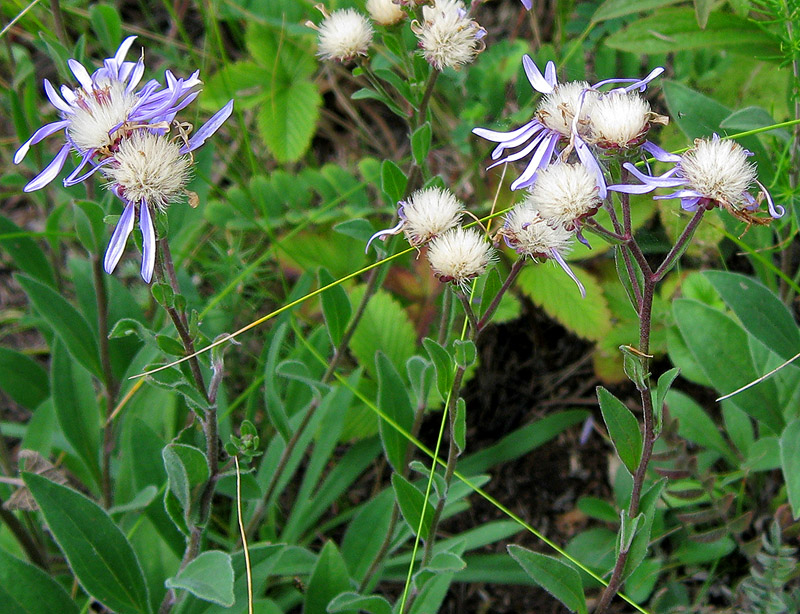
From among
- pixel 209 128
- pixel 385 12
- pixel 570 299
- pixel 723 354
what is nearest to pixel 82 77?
pixel 209 128

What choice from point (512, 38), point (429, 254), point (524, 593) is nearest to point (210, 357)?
point (429, 254)

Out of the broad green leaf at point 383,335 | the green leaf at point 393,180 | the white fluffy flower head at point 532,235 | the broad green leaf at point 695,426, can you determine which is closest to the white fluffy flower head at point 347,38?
the green leaf at point 393,180

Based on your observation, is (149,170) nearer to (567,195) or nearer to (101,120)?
(101,120)

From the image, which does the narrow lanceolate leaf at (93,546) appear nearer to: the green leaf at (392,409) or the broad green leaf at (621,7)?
the green leaf at (392,409)

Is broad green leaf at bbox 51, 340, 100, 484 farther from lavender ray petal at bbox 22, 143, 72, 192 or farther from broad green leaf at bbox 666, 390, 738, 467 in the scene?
broad green leaf at bbox 666, 390, 738, 467

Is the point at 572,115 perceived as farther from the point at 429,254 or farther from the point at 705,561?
the point at 705,561
